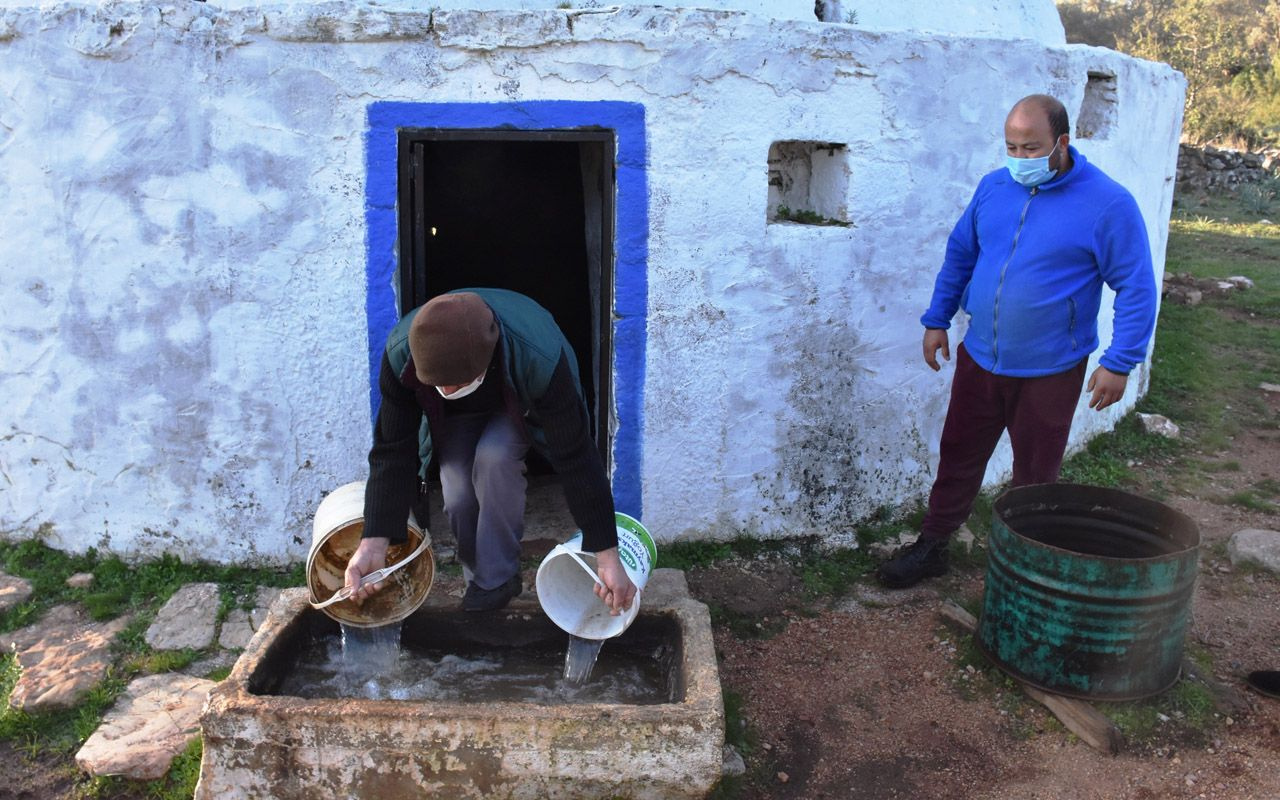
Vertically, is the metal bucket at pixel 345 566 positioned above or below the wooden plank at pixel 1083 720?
above

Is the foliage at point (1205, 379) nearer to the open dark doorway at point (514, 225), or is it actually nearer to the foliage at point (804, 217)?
the foliage at point (804, 217)

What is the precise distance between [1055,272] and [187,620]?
3.52m

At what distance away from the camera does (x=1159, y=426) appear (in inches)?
246

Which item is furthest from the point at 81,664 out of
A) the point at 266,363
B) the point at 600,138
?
the point at 600,138

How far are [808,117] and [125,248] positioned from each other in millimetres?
2816

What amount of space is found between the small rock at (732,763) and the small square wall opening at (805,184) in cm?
230

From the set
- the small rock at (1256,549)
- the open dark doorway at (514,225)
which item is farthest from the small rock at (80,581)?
the small rock at (1256,549)

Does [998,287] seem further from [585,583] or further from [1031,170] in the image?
[585,583]

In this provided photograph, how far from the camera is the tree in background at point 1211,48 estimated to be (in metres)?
20.7

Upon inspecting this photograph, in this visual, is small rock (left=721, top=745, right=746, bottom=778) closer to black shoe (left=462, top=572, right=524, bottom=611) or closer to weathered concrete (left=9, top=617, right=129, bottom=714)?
black shoe (left=462, top=572, right=524, bottom=611)

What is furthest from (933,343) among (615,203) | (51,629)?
(51,629)

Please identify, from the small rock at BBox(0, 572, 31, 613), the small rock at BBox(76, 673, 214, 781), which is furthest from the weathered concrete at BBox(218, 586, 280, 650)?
the small rock at BBox(0, 572, 31, 613)

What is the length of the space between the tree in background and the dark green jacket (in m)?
19.2

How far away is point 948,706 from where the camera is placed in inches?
137
